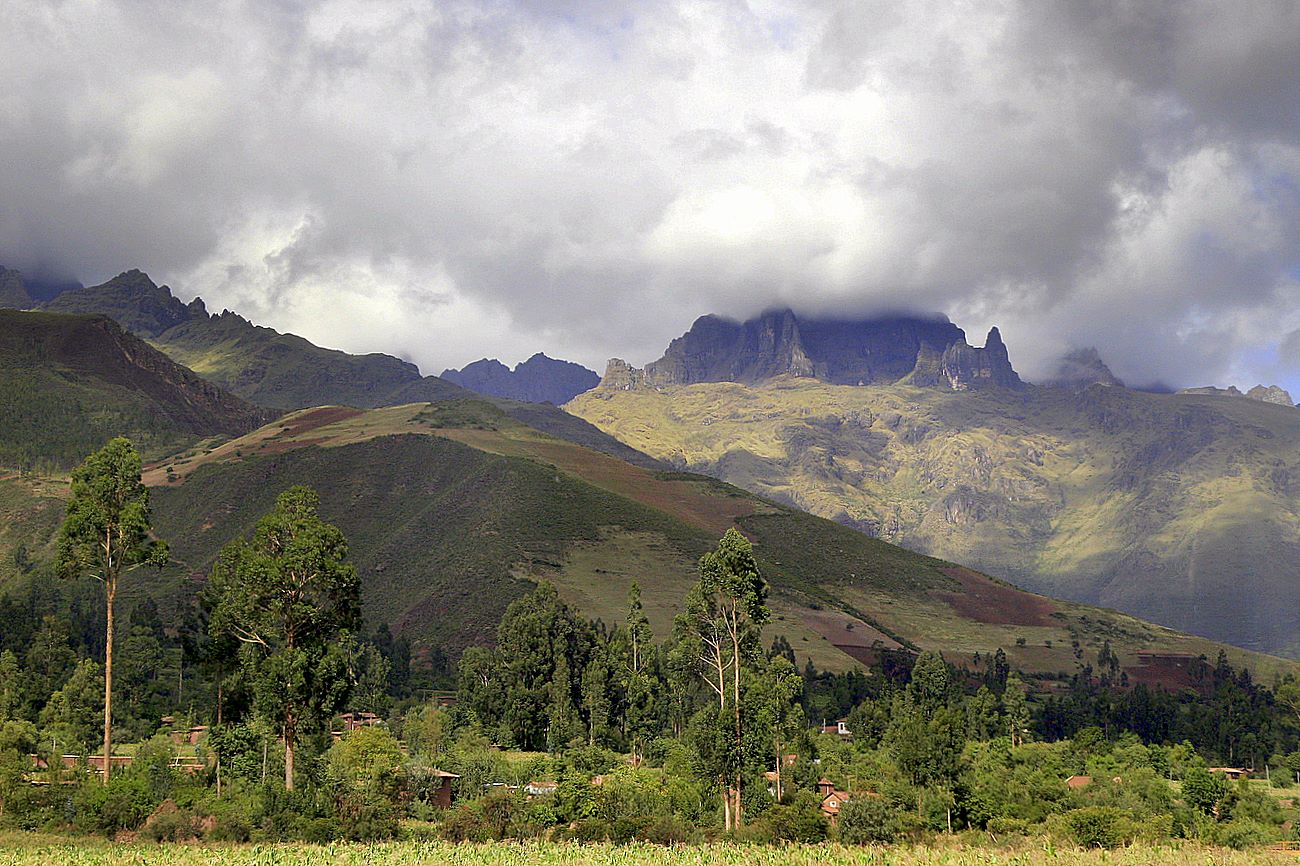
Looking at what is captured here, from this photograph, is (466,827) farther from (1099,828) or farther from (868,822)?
(1099,828)

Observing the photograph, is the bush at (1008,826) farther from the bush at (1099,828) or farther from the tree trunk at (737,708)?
the tree trunk at (737,708)

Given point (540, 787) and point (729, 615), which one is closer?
point (729, 615)

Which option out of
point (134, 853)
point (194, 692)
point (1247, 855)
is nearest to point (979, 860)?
point (1247, 855)

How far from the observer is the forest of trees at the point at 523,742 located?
60969 mm

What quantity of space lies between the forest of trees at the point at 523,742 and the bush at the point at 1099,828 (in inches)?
11.6

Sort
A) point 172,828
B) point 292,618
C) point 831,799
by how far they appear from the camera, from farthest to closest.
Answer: point 831,799 < point 292,618 < point 172,828

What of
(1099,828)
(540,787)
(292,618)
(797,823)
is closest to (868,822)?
(797,823)

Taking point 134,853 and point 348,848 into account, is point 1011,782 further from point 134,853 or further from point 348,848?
point 134,853

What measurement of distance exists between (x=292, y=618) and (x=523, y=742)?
247ft

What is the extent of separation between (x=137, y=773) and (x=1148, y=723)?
514 ft

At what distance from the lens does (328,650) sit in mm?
62156

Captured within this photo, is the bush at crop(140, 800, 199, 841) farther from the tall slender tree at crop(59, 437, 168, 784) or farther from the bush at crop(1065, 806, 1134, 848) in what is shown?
the bush at crop(1065, 806, 1134, 848)

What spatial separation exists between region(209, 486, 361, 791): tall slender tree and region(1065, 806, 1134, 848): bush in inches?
1678

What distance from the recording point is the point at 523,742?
435 feet
